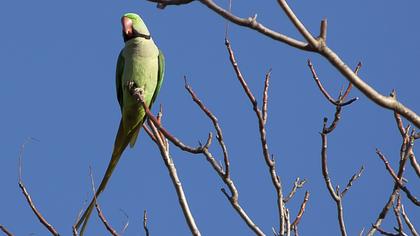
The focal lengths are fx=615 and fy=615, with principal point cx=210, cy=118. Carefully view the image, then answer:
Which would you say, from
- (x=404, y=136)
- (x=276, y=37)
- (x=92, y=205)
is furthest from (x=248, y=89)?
(x=92, y=205)

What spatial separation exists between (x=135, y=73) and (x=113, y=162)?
1.02m

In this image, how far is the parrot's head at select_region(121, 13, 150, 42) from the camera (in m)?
5.73

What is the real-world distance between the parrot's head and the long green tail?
90 cm

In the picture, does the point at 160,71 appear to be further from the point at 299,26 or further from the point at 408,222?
the point at 299,26

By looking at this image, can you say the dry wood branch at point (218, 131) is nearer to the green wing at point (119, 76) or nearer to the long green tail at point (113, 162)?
the long green tail at point (113, 162)

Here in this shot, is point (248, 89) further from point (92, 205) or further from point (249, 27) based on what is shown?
point (92, 205)

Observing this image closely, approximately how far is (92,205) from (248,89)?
152 centimetres

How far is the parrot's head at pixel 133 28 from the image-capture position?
18.8 ft

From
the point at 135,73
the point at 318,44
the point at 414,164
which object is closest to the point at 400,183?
the point at 414,164

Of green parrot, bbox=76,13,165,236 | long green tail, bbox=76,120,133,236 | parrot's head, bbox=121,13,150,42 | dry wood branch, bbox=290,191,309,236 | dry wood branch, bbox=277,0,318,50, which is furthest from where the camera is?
parrot's head, bbox=121,13,150,42

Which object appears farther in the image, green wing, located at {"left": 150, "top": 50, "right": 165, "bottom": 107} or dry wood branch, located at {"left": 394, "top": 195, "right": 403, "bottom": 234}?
green wing, located at {"left": 150, "top": 50, "right": 165, "bottom": 107}

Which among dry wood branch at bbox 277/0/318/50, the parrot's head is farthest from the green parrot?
dry wood branch at bbox 277/0/318/50

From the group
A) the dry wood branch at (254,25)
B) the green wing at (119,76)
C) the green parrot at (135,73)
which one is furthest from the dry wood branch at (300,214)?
the green wing at (119,76)

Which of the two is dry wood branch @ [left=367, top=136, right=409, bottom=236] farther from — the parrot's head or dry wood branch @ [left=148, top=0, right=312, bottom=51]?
the parrot's head
